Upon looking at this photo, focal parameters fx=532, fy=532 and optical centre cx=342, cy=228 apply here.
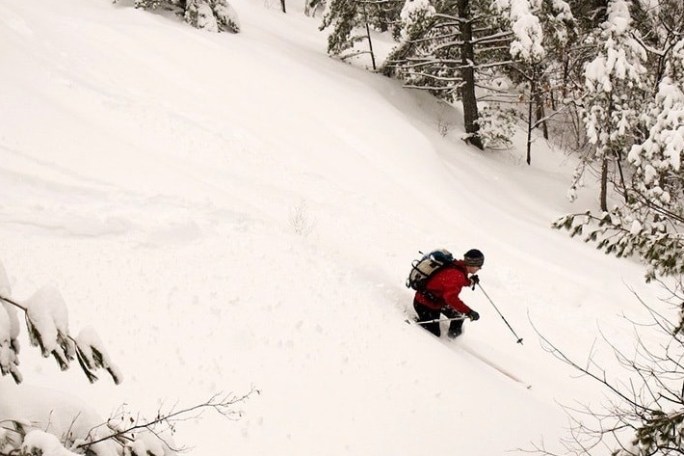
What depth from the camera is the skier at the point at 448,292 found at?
764cm

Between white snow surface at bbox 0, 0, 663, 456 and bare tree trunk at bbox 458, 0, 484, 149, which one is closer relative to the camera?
white snow surface at bbox 0, 0, 663, 456

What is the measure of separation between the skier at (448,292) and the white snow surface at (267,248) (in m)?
0.39

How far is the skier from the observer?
764cm

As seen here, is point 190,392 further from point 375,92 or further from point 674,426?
point 375,92

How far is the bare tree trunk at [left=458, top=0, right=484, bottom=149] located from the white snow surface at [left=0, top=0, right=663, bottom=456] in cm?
105

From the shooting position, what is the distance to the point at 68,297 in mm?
6297

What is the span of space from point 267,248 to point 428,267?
257cm

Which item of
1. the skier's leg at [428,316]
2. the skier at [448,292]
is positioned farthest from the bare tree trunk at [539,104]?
the skier's leg at [428,316]

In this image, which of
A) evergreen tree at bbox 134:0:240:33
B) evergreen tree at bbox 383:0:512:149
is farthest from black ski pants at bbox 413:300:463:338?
evergreen tree at bbox 134:0:240:33

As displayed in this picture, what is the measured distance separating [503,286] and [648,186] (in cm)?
608

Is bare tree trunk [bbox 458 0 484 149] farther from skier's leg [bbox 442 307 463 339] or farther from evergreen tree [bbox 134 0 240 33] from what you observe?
skier's leg [bbox 442 307 463 339]

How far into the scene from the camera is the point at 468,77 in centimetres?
1750

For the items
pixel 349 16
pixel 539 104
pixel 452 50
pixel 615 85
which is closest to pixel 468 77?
pixel 452 50

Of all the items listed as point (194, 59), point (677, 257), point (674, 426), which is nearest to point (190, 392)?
point (674, 426)
